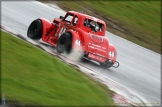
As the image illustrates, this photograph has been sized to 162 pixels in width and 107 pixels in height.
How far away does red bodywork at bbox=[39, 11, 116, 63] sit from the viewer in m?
13.9

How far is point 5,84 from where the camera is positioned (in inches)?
328

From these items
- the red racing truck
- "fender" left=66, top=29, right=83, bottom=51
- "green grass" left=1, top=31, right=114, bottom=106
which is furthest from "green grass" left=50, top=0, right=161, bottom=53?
"green grass" left=1, top=31, right=114, bottom=106

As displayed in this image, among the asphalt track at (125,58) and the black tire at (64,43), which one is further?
the black tire at (64,43)

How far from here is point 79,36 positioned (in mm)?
14047

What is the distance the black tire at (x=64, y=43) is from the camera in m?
13.8

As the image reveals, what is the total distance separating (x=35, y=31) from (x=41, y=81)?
21.4 ft

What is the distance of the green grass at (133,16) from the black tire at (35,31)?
7.15 m

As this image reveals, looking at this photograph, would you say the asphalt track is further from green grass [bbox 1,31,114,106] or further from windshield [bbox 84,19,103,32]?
green grass [bbox 1,31,114,106]

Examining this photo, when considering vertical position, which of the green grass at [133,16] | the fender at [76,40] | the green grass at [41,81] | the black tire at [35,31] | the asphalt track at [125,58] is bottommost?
the green grass at [133,16]

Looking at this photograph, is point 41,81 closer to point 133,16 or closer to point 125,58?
point 125,58

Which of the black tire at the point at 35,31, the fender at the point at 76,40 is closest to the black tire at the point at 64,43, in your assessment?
the fender at the point at 76,40

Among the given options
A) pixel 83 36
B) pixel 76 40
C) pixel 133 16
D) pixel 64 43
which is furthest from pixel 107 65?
pixel 133 16

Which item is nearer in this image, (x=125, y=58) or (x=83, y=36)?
(x=83, y=36)

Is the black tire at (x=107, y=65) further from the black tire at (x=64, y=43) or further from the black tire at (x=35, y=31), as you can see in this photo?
the black tire at (x=35, y=31)
